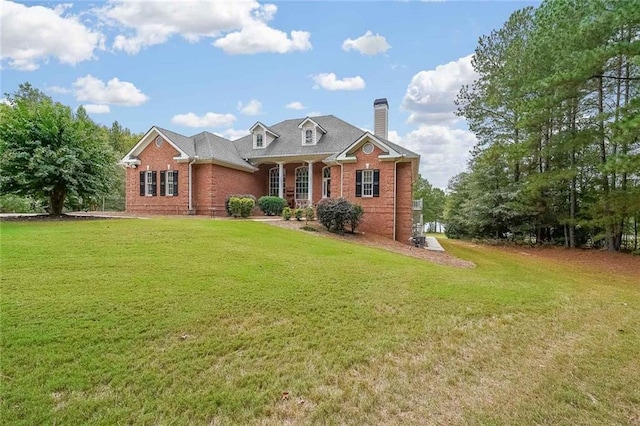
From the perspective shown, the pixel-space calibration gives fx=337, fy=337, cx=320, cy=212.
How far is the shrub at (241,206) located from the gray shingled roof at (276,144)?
3030mm

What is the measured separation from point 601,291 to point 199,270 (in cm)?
1024

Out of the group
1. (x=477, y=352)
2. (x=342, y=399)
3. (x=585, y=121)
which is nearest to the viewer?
(x=342, y=399)

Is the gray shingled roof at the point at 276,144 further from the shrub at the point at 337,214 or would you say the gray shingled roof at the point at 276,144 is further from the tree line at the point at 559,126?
the tree line at the point at 559,126

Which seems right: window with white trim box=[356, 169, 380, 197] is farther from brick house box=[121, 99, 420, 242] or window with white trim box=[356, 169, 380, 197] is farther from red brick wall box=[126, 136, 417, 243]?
red brick wall box=[126, 136, 417, 243]

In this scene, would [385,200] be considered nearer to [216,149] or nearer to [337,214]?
[337,214]

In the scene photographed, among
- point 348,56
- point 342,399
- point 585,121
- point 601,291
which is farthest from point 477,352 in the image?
point 585,121

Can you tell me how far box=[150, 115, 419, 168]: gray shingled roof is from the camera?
2072cm

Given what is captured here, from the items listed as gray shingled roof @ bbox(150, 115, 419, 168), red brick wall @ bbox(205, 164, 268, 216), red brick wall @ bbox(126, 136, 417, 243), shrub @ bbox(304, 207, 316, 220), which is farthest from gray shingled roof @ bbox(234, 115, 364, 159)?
shrub @ bbox(304, 207, 316, 220)

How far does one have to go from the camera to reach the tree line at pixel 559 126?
Result: 43.8 feet

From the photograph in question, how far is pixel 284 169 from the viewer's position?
79.1 feet

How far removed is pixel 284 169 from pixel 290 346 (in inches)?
807

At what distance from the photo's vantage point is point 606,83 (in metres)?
17.4

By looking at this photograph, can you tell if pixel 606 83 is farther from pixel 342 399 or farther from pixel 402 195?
pixel 342 399

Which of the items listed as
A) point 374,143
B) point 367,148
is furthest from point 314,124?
point 374,143
